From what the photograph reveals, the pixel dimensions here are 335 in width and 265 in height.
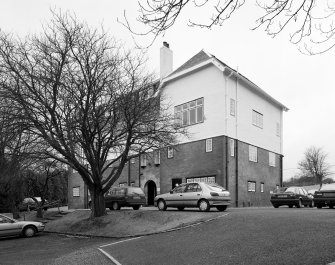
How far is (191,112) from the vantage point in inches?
1224

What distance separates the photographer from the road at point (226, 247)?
28.9 ft

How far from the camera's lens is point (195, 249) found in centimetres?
1075

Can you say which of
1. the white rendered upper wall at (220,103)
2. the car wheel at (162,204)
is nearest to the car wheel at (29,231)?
the car wheel at (162,204)

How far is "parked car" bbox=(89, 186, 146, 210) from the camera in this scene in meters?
25.1

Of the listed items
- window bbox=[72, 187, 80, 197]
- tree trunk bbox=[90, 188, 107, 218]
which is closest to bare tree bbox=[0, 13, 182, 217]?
tree trunk bbox=[90, 188, 107, 218]

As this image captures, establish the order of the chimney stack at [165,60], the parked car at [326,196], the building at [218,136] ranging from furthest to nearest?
the chimney stack at [165,60]
the building at [218,136]
the parked car at [326,196]

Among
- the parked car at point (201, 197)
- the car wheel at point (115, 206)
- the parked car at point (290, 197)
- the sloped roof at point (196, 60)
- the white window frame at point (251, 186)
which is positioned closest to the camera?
the parked car at point (201, 197)

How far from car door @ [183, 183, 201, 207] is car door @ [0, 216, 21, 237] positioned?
8931 mm

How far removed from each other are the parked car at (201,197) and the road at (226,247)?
2.76 metres

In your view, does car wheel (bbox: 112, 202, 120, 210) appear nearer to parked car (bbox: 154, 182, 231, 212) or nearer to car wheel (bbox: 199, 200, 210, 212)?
parked car (bbox: 154, 182, 231, 212)

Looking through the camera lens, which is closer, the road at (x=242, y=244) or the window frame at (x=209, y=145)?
the road at (x=242, y=244)

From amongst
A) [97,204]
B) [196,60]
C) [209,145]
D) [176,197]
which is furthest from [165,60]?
[176,197]

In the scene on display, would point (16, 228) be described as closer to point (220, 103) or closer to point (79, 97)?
point (79, 97)

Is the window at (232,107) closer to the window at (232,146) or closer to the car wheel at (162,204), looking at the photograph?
the window at (232,146)
